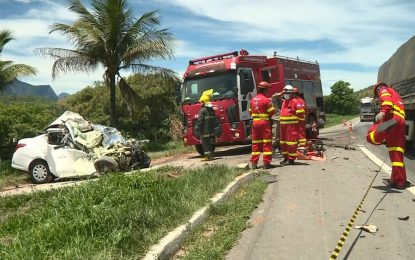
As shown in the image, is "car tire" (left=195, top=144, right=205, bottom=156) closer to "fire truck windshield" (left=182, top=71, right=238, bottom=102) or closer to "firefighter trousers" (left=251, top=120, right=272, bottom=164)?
"fire truck windshield" (left=182, top=71, right=238, bottom=102)

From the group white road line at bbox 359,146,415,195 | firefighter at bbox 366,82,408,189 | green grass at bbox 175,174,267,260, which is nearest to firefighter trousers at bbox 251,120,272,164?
white road line at bbox 359,146,415,195

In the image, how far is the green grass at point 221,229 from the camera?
525cm

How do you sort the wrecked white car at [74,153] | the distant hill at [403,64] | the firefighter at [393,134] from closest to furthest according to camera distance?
1. the firefighter at [393,134]
2. the wrecked white car at [74,153]
3. the distant hill at [403,64]

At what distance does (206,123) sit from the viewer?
1473 centimetres

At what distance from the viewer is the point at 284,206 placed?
7418 millimetres

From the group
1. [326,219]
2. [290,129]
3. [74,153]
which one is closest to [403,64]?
[290,129]

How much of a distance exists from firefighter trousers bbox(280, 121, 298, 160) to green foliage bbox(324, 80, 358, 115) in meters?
64.8

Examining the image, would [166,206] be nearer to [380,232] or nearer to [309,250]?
[309,250]

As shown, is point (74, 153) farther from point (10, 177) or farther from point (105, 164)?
point (10, 177)

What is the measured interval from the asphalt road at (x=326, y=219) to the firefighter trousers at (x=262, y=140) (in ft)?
3.42

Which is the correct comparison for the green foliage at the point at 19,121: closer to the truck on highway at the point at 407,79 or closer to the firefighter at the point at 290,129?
the firefighter at the point at 290,129

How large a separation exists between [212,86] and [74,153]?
512 centimetres

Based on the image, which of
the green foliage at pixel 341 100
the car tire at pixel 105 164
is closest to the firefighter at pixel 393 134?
the car tire at pixel 105 164

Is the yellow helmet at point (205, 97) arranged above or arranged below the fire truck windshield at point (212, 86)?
below
